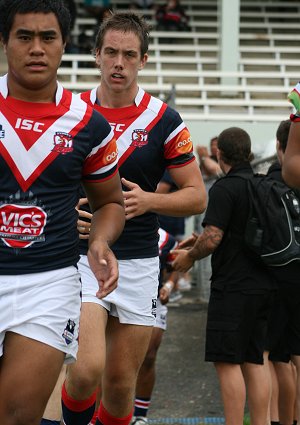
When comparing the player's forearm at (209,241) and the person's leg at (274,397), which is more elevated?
the player's forearm at (209,241)

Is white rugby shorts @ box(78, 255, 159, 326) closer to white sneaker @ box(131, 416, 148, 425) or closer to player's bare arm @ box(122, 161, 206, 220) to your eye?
player's bare arm @ box(122, 161, 206, 220)

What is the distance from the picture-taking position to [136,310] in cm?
600

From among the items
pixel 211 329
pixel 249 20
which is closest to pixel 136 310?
pixel 211 329

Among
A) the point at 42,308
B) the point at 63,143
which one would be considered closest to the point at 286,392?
the point at 42,308

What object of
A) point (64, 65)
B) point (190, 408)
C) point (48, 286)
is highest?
point (64, 65)

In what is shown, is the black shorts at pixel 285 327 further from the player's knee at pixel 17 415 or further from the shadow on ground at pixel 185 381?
the player's knee at pixel 17 415

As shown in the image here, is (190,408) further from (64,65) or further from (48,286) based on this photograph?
(64,65)

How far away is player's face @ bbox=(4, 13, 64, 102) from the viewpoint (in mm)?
4383

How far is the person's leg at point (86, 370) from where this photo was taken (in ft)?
18.3

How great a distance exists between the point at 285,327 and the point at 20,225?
362 cm

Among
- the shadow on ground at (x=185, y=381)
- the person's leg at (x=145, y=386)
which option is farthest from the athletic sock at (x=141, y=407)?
the shadow on ground at (x=185, y=381)

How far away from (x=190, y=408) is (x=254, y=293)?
1.87 meters

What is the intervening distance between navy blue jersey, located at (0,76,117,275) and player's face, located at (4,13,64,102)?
11cm

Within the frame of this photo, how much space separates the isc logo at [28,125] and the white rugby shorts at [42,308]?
62 centimetres
